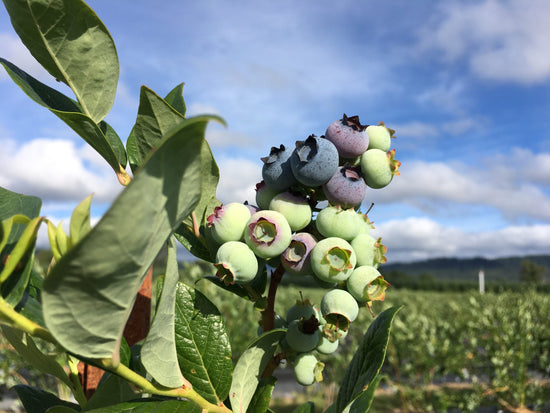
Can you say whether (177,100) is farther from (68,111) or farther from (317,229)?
(317,229)

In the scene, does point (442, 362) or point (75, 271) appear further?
point (442, 362)

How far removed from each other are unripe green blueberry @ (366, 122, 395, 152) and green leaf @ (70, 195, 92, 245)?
38 centimetres

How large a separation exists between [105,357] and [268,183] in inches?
11.0

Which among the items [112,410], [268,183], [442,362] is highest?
[268,183]

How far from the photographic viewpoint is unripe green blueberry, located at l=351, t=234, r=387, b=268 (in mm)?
561

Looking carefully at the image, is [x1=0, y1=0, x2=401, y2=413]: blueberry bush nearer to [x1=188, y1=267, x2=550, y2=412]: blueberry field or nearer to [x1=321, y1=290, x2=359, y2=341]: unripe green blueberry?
[x1=321, y1=290, x2=359, y2=341]: unripe green blueberry

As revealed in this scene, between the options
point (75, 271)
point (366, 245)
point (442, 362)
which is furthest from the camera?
point (442, 362)

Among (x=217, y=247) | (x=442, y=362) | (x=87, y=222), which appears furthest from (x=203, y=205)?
(x=442, y=362)

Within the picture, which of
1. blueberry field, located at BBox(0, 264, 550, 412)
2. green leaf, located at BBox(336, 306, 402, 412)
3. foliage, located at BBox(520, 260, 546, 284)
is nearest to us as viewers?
green leaf, located at BBox(336, 306, 402, 412)

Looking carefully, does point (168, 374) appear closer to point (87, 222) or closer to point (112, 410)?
point (112, 410)

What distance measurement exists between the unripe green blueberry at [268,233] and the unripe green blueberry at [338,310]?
0.09 m

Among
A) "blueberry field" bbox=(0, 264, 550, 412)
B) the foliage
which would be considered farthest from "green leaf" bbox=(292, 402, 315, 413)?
the foliage

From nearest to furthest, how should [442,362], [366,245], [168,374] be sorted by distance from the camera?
[168,374]
[366,245]
[442,362]

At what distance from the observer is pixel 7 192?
452 millimetres
